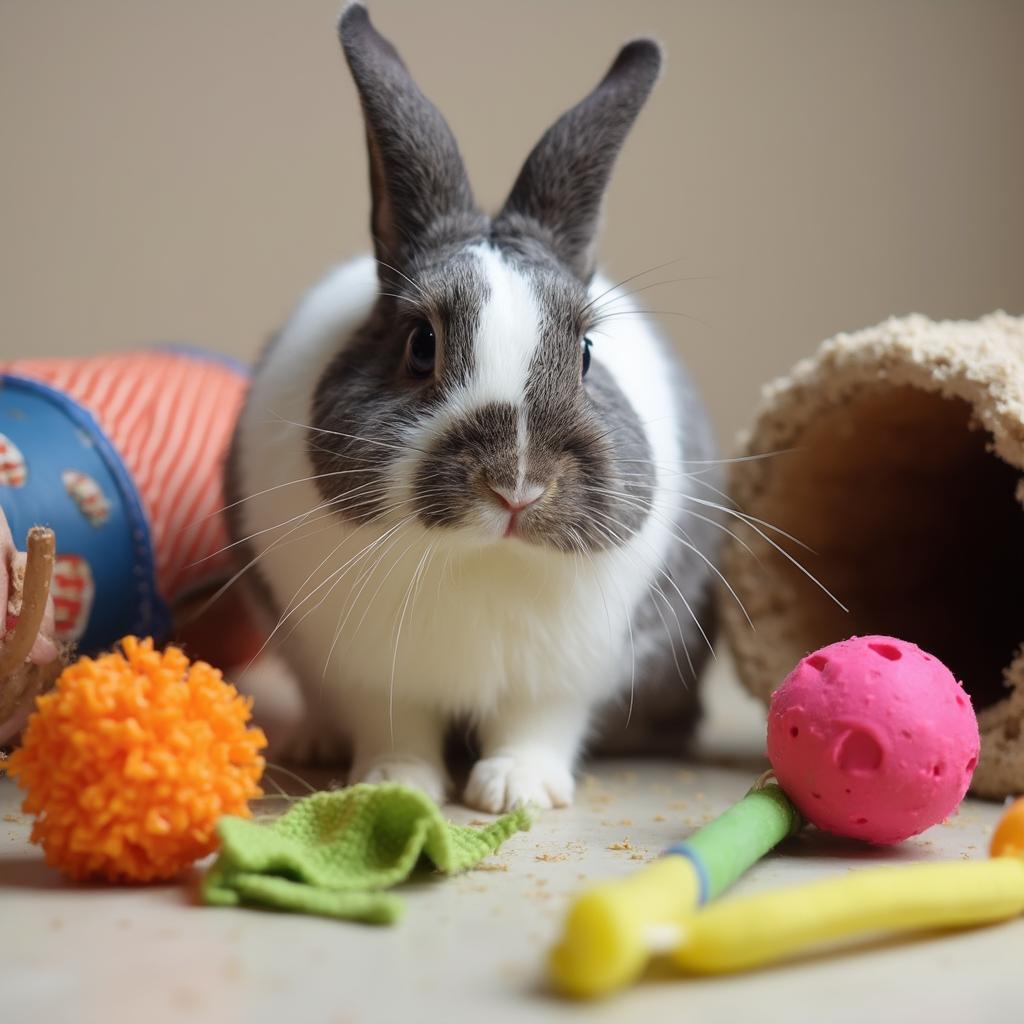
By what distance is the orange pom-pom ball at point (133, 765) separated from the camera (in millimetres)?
1263

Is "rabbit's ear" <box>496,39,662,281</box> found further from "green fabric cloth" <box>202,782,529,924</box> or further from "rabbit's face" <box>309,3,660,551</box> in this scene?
"green fabric cloth" <box>202,782,529,924</box>

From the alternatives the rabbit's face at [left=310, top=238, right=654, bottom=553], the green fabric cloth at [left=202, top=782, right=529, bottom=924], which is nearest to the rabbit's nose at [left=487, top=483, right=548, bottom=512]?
the rabbit's face at [left=310, top=238, right=654, bottom=553]

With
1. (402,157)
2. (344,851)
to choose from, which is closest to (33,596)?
(344,851)

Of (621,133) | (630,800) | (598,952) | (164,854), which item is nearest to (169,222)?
(621,133)

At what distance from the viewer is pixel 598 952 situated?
3.31 ft

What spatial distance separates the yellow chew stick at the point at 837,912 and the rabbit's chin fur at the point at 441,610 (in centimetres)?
57

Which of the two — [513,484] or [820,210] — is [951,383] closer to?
[513,484]

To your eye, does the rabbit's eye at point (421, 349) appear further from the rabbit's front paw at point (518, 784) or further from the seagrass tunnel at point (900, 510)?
Answer: the seagrass tunnel at point (900, 510)

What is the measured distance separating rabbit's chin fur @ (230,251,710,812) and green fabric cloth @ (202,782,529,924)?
30 cm

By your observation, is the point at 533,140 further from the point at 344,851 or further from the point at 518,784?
the point at 344,851

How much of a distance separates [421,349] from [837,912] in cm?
→ 85

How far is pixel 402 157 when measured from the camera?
168cm

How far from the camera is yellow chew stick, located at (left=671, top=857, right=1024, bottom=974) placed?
3.48ft

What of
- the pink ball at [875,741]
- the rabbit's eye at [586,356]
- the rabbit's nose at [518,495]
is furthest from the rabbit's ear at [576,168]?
the pink ball at [875,741]
